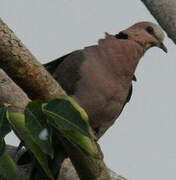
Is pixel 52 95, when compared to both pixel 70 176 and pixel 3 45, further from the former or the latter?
pixel 70 176

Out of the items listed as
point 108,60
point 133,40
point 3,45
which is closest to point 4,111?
point 3,45

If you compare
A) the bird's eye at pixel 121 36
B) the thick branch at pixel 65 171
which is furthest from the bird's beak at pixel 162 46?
the thick branch at pixel 65 171

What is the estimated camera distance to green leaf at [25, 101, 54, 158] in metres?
1.78

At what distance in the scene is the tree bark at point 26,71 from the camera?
2.22 meters

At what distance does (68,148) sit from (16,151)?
887 millimetres

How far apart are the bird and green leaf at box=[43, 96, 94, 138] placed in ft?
5.69

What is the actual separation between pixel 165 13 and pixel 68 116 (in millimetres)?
1589

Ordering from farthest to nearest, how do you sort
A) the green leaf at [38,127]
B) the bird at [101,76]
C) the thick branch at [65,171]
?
the bird at [101,76]
the thick branch at [65,171]
the green leaf at [38,127]

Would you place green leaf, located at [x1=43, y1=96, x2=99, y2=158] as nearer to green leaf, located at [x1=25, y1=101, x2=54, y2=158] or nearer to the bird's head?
green leaf, located at [x1=25, y1=101, x2=54, y2=158]

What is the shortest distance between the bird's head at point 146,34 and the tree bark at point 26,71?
2.04 m

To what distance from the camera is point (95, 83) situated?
3.66 metres

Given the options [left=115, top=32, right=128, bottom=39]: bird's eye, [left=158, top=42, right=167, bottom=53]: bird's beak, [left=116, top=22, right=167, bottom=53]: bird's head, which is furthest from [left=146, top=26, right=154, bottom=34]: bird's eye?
[left=115, top=32, right=128, bottom=39]: bird's eye

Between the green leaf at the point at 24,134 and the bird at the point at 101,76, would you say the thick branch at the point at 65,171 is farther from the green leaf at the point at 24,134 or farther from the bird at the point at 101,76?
the green leaf at the point at 24,134

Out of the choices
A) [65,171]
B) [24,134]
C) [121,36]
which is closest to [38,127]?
[24,134]
